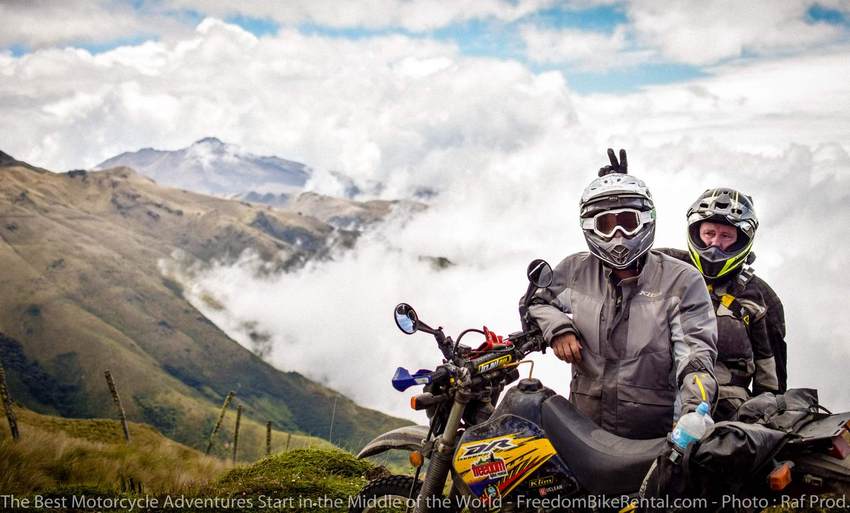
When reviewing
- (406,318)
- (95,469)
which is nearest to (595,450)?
(406,318)

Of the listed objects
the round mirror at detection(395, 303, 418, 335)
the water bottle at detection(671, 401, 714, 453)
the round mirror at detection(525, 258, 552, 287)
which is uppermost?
the round mirror at detection(525, 258, 552, 287)

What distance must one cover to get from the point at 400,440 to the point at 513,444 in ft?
4.25

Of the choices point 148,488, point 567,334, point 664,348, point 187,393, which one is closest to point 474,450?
point 567,334

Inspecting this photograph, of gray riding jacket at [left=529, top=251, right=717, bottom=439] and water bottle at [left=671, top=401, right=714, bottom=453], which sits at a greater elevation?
gray riding jacket at [left=529, top=251, right=717, bottom=439]

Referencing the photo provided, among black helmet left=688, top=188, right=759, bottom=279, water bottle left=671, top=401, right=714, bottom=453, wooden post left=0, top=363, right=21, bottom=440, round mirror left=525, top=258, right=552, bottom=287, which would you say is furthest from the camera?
wooden post left=0, top=363, right=21, bottom=440

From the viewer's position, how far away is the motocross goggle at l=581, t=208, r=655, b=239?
5285 millimetres

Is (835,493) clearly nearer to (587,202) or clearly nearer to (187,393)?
(587,202)

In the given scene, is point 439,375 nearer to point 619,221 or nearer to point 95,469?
point 619,221

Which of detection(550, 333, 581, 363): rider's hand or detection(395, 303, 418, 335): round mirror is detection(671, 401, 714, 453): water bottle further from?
detection(395, 303, 418, 335): round mirror

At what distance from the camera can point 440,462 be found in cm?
521

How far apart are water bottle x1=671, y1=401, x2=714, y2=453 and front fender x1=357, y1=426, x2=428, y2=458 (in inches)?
84.5

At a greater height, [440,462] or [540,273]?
[540,273]

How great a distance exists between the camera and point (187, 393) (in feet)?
648

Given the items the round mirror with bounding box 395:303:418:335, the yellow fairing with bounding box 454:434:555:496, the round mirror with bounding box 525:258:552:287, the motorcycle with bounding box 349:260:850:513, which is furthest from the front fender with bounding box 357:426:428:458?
the round mirror with bounding box 525:258:552:287
